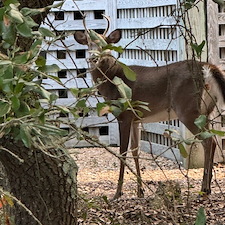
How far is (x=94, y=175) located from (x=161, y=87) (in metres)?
1.95

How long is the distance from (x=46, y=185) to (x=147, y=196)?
2863mm

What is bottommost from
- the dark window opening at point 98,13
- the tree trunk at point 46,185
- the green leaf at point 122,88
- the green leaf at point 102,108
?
the tree trunk at point 46,185

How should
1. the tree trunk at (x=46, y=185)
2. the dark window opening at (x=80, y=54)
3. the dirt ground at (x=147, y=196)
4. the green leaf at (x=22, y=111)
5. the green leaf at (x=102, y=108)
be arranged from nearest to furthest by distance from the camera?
the green leaf at (x=22, y=111), the green leaf at (x=102, y=108), the tree trunk at (x=46, y=185), the dirt ground at (x=147, y=196), the dark window opening at (x=80, y=54)

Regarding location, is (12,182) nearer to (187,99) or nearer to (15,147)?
(15,147)

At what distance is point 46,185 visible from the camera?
3.77 meters

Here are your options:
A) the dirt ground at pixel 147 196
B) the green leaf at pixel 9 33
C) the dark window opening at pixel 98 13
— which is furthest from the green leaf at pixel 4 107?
the dark window opening at pixel 98 13

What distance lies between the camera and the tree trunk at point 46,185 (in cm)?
368

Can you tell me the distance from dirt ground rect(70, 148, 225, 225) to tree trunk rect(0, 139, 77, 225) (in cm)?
13

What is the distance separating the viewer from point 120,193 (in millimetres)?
7004

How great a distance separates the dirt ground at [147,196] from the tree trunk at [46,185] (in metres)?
0.13

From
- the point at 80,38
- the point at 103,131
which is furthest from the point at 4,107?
the point at 103,131

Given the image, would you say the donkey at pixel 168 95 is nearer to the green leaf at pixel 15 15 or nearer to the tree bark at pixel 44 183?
the tree bark at pixel 44 183

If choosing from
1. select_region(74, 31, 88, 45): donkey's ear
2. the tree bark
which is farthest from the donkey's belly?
the tree bark

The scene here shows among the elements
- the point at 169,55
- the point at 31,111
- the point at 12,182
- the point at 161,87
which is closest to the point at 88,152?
the point at 169,55
